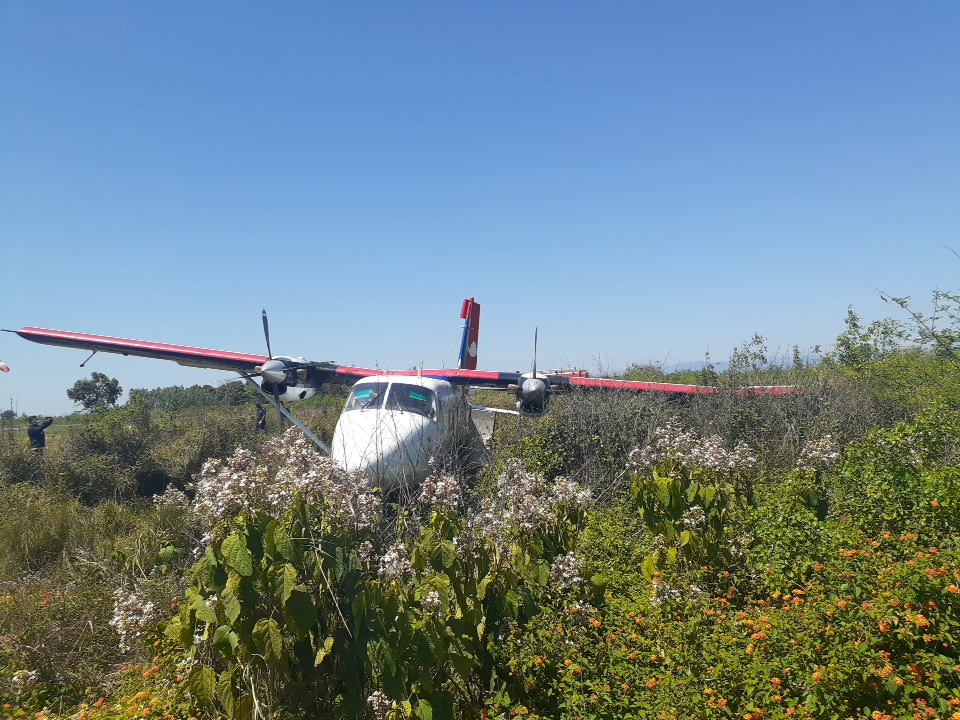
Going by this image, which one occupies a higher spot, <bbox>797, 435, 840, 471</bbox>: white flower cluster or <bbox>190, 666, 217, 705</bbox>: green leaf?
<bbox>797, 435, 840, 471</bbox>: white flower cluster

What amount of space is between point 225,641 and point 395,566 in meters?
0.96

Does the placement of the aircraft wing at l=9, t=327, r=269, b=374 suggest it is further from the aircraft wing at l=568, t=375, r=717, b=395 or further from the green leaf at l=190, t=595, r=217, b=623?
the green leaf at l=190, t=595, r=217, b=623

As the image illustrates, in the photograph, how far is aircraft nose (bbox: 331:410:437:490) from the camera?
788cm

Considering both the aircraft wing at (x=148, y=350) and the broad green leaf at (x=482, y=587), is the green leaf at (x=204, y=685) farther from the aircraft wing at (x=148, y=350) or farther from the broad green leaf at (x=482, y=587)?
the aircraft wing at (x=148, y=350)

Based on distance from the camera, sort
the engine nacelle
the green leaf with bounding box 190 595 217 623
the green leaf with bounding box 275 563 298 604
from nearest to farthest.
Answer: the green leaf with bounding box 275 563 298 604
the green leaf with bounding box 190 595 217 623
the engine nacelle

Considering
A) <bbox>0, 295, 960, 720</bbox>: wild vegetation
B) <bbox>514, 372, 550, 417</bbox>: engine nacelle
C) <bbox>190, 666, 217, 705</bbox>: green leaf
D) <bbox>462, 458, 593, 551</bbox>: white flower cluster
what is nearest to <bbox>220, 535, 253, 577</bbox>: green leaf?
<bbox>0, 295, 960, 720</bbox>: wild vegetation

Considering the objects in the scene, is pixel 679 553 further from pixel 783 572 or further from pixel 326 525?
pixel 326 525

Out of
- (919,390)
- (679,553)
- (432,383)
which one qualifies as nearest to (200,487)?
(679,553)

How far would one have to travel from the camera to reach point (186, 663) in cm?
345

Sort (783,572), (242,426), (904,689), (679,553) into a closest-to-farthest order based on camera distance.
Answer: (904,689) < (783,572) < (679,553) < (242,426)

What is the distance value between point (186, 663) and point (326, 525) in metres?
1.10

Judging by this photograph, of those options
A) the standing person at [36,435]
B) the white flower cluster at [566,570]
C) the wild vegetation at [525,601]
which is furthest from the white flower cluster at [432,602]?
the standing person at [36,435]

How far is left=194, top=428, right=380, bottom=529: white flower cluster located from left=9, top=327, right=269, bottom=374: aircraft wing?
946 cm

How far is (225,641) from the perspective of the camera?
2781 millimetres
